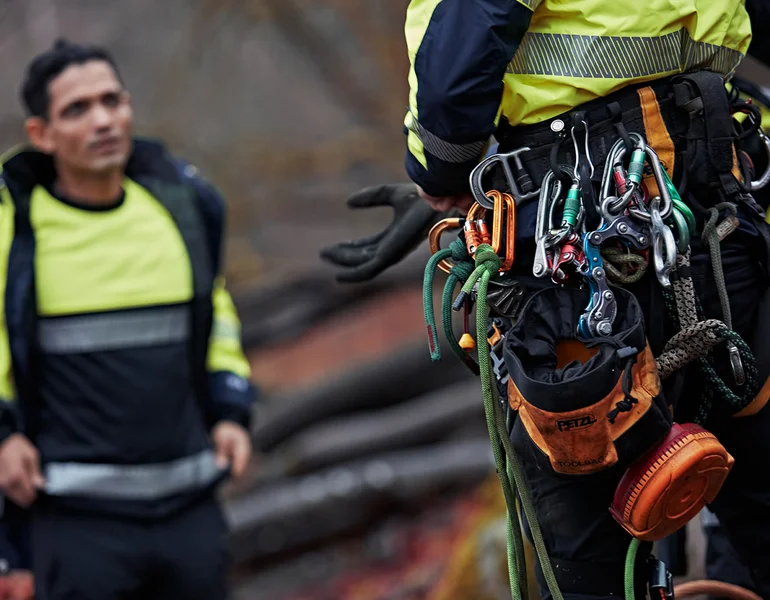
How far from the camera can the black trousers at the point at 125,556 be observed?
158 inches

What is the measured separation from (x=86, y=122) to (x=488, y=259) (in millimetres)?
2443

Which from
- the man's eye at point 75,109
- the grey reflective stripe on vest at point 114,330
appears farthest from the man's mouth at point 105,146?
the grey reflective stripe on vest at point 114,330

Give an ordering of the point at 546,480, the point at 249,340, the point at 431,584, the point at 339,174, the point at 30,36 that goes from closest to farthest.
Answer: the point at 546,480 → the point at 431,584 → the point at 249,340 → the point at 30,36 → the point at 339,174

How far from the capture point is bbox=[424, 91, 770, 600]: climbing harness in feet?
7.05

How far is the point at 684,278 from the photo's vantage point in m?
2.27

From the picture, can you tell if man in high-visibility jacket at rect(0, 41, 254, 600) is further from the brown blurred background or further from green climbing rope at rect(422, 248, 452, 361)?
green climbing rope at rect(422, 248, 452, 361)

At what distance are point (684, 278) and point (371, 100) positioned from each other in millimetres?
14574

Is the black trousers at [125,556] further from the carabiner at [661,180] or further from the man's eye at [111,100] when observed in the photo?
the carabiner at [661,180]

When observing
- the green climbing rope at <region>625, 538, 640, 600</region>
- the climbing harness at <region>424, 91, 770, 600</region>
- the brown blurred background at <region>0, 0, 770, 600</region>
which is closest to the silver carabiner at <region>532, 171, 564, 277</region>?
the climbing harness at <region>424, 91, 770, 600</region>

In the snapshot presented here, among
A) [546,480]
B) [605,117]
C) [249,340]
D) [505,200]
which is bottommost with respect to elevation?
[249,340]

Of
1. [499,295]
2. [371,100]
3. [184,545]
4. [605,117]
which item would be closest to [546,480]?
[499,295]

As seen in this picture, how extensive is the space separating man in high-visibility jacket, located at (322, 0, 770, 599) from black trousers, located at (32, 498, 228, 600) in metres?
2.03

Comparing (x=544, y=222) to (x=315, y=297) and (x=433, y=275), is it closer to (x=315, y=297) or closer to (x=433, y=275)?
(x=433, y=275)

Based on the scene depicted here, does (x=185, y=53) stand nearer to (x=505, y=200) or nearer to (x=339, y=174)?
(x=339, y=174)
